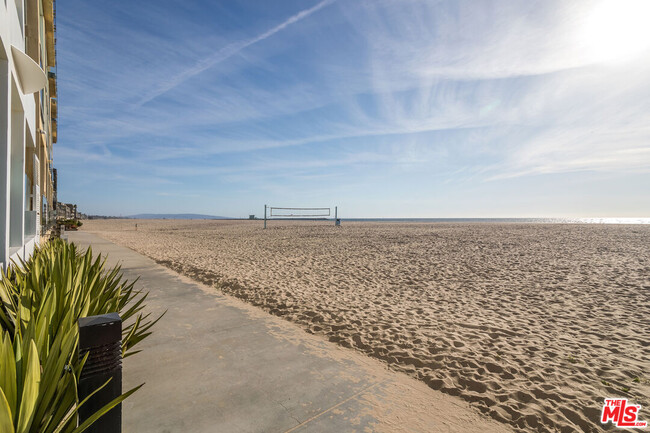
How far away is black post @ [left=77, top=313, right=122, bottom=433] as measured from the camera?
4.72 ft

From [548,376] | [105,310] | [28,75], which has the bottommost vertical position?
[548,376]

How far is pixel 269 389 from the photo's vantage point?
2586 mm

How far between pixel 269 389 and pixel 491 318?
3640 mm

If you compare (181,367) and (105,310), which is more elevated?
(105,310)

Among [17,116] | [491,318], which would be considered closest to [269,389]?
[491,318]

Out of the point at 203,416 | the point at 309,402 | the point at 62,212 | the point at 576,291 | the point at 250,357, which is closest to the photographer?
the point at 203,416

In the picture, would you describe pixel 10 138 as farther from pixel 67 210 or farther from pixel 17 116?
pixel 67 210

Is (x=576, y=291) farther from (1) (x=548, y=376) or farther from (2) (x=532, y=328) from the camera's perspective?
(1) (x=548, y=376)

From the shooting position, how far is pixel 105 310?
296 centimetres

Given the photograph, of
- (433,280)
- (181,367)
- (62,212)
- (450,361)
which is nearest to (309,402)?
(181,367)

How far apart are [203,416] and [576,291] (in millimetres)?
7092

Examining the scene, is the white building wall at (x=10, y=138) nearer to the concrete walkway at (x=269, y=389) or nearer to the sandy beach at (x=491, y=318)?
the concrete walkway at (x=269, y=389)

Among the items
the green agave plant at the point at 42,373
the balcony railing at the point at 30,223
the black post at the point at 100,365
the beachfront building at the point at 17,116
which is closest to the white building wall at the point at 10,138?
the beachfront building at the point at 17,116

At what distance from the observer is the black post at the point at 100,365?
4.72 feet
